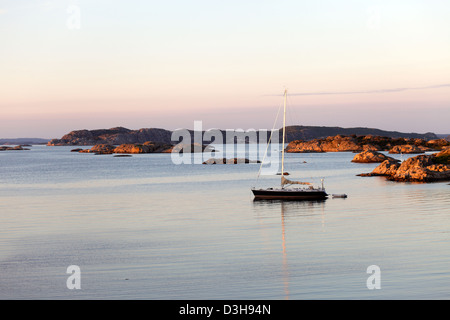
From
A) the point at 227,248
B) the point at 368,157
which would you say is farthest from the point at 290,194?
the point at 368,157

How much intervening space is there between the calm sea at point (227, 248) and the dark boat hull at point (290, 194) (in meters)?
1.54

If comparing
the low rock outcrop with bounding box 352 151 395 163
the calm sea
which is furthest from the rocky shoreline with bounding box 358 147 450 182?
the low rock outcrop with bounding box 352 151 395 163

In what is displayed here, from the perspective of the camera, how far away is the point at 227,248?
83.8 feet

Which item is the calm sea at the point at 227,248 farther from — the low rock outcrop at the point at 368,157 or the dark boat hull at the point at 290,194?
the low rock outcrop at the point at 368,157

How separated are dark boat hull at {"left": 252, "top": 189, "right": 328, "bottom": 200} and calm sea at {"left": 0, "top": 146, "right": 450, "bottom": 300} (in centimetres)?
154

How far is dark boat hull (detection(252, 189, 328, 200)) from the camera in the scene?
48.8 metres

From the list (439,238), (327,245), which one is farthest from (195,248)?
(439,238)

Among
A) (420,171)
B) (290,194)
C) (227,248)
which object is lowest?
(227,248)

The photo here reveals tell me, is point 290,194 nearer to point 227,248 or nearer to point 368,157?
point 227,248

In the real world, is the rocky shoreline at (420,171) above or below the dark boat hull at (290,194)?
above

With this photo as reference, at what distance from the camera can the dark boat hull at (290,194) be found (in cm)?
4884

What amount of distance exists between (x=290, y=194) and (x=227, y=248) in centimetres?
2457

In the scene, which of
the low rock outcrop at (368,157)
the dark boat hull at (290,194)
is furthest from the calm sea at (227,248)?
the low rock outcrop at (368,157)

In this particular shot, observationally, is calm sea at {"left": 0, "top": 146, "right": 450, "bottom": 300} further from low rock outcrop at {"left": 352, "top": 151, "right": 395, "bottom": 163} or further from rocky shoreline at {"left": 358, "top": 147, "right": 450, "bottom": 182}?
low rock outcrop at {"left": 352, "top": 151, "right": 395, "bottom": 163}
